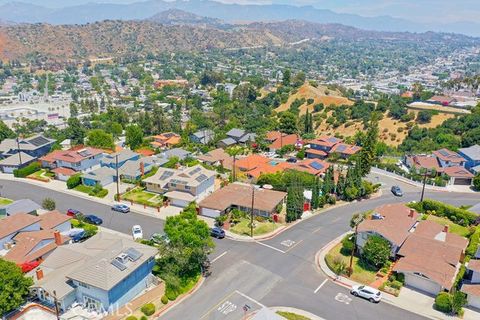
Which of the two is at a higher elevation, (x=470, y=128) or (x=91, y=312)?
(x=470, y=128)

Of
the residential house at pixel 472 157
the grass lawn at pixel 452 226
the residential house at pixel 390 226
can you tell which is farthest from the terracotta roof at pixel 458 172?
the residential house at pixel 390 226

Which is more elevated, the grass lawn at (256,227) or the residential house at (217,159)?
the residential house at (217,159)

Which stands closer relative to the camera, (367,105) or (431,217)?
(431,217)

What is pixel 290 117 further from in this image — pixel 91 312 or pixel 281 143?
pixel 91 312

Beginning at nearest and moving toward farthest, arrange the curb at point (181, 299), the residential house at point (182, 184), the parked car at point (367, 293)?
the curb at point (181, 299) → the parked car at point (367, 293) → the residential house at point (182, 184)

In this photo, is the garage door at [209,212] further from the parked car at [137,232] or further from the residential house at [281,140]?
the residential house at [281,140]

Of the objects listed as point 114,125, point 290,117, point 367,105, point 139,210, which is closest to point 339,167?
point 290,117
